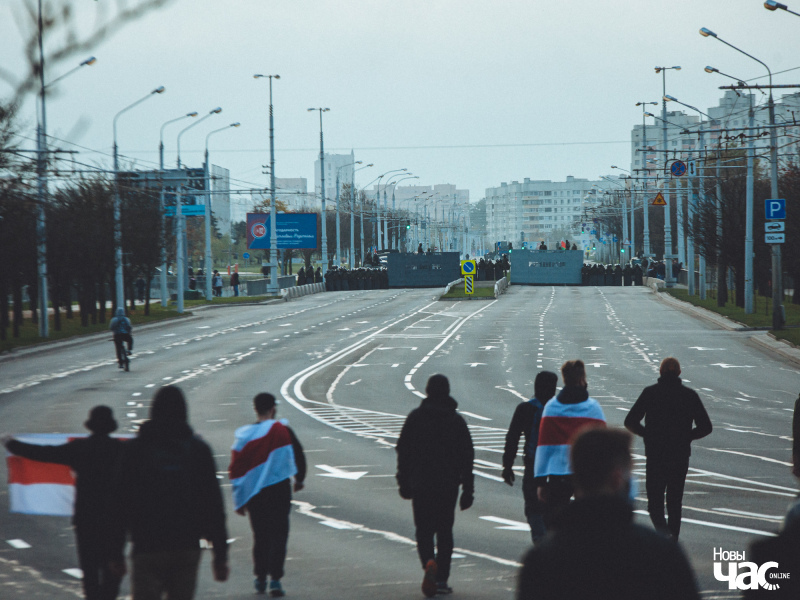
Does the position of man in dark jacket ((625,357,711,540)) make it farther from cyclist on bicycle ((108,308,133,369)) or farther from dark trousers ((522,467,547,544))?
cyclist on bicycle ((108,308,133,369))

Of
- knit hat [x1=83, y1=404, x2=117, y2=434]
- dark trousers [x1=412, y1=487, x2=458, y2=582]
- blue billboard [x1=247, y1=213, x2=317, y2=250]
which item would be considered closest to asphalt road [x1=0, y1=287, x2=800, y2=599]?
dark trousers [x1=412, y1=487, x2=458, y2=582]

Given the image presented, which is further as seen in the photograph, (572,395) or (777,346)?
(777,346)

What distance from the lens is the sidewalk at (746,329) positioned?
29.2 metres

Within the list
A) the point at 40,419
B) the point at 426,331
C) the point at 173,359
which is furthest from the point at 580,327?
the point at 40,419

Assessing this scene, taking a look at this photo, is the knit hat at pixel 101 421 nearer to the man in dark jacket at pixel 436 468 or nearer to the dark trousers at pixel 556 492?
the man in dark jacket at pixel 436 468

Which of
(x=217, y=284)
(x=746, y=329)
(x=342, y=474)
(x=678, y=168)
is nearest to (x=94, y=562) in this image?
(x=342, y=474)

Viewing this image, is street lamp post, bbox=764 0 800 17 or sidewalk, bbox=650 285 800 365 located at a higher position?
street lamp post, bbox=764 0 800 17

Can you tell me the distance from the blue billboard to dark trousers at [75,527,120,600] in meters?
66.6

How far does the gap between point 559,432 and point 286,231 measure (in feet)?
218

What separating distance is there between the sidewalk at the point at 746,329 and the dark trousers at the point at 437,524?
72.6 ft

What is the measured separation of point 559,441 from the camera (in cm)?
757

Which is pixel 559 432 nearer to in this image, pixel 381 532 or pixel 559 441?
pixel 559 441

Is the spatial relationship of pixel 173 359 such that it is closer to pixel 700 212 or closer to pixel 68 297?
pixel 68 297

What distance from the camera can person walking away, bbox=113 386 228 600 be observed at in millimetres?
5371
